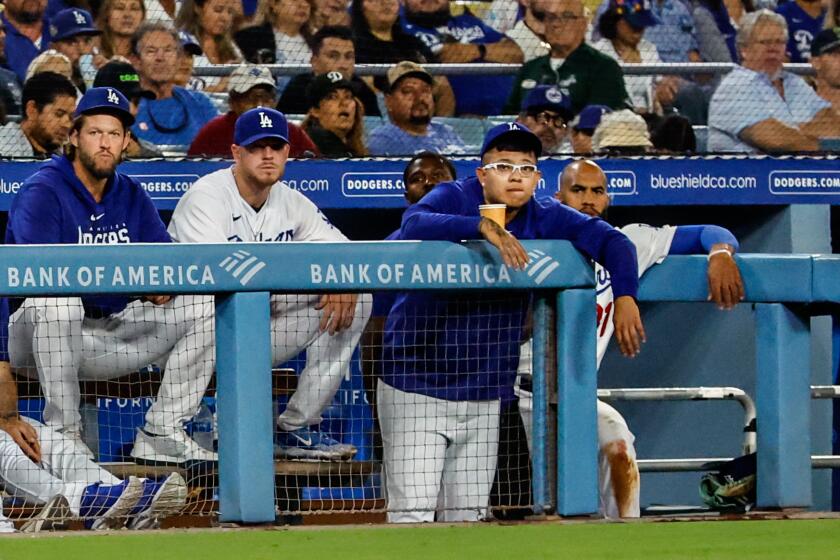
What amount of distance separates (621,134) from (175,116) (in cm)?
220

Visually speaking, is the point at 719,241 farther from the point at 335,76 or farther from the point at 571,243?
the point at 335,76

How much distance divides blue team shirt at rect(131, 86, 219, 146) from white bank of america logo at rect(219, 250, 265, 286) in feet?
10.5

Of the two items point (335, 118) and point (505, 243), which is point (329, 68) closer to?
point (335, 118)

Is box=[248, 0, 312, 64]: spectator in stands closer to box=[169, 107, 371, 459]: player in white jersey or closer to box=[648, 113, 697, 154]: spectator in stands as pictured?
box=[648, 113, 697, 154]: spectator in stands

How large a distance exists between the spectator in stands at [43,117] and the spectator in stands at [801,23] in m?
4.32

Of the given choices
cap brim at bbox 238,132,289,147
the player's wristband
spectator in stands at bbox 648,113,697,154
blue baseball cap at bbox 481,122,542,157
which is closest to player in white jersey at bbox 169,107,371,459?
cap brim at bbox 238,132,289,147

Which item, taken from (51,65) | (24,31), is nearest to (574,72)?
(51,65)

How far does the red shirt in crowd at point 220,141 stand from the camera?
6.71 metres

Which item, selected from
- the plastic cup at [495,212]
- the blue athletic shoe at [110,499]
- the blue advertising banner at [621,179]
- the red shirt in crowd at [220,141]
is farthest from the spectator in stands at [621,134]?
the blue athletic shoe at [110,499]

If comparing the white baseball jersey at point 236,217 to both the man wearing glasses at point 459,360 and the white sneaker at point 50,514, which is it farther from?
the white sneaker at point 50,514

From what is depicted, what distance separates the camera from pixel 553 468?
13.2 ft

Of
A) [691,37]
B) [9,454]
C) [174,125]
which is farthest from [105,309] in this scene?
[691,37]

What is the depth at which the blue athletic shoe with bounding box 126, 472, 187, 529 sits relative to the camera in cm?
393

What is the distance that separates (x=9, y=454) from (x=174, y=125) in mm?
3224
